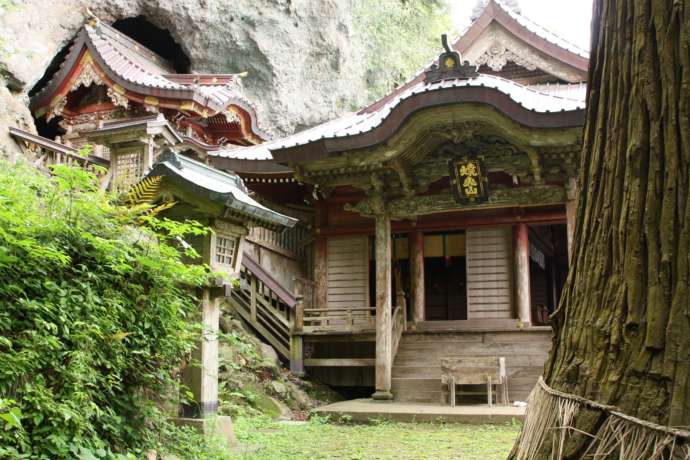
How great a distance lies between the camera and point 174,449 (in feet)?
16.6

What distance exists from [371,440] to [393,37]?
2317 centimetres

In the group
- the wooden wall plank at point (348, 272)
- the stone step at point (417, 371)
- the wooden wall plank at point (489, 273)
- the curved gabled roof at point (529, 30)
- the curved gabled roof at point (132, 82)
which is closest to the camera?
the stone step at point (417, 371)

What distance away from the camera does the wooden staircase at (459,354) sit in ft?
37.2

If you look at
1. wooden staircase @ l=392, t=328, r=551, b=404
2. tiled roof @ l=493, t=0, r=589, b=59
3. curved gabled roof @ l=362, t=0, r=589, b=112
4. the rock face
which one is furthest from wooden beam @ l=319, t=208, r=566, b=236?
the rock face

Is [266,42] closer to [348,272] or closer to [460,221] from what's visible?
[348,272]

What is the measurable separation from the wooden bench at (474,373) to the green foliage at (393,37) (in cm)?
1816

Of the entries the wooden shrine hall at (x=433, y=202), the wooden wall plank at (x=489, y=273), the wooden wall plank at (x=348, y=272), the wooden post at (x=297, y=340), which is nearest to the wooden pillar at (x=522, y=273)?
the wooden shrine hall at (x=433, y=202)

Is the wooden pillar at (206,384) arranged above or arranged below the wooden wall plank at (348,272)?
below

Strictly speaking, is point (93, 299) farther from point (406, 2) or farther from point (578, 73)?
point (406, 2)

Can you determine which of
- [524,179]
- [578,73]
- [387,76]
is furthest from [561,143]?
[387,76]

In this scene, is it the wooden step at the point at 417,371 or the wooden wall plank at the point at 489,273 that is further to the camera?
the wooden wall plank at the point at 489,273

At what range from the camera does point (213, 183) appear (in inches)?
257

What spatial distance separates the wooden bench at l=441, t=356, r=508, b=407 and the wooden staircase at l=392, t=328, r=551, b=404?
402 mm

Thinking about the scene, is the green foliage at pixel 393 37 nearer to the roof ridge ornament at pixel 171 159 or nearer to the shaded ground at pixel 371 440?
the shaded ground at pixel 371 440
